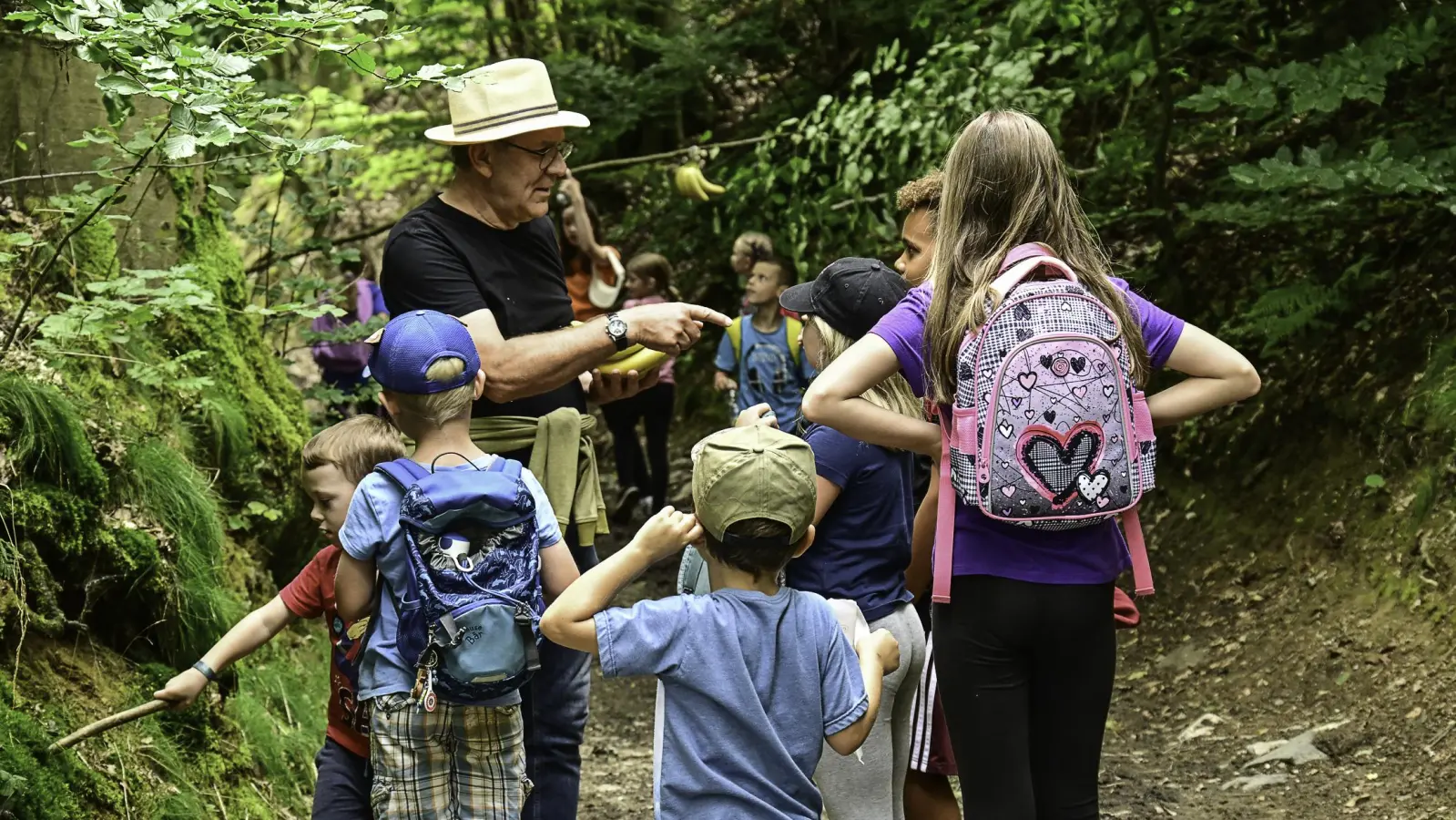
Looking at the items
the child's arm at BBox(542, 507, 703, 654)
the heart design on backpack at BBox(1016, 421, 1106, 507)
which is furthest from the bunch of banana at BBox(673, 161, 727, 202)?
the child's arm at BBox(542, 507, 703, 654)

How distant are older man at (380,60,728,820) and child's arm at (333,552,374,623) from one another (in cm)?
65

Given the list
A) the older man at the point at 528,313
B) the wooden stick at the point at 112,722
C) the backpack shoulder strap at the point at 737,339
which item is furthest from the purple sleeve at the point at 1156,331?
the backpack shoulder strap at the point at 737,339

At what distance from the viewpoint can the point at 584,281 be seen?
415 inches

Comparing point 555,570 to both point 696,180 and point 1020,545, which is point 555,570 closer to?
point 1020,545

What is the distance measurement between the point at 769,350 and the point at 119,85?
603 centimetres

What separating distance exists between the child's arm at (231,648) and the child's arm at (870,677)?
1.53 meters

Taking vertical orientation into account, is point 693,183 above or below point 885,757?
below

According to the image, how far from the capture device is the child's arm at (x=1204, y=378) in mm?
3402

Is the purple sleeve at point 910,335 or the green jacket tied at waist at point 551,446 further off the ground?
the purple sleeve at point 910,335

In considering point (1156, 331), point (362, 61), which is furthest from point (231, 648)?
point (1156, 331)

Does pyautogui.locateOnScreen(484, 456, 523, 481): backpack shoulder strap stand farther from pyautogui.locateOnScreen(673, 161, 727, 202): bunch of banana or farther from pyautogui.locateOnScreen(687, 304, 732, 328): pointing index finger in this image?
pyautogui.locateOnScreen(673, 161, 727, 202): bunch of banana

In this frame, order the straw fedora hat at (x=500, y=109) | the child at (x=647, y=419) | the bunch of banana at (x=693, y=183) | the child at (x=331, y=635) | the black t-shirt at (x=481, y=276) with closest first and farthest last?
the child at (x=331, y=635) → the black t-shirt at (x=481, y=276) → the straw fedora hat at (x=500, y=109) → the bunch of banana at (x=693, y=183) → the child at (x=647, y=419)

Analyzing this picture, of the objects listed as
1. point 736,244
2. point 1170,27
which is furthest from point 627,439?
point 1170,27

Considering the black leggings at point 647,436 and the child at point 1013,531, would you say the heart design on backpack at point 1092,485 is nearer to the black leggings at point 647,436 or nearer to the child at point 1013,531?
the child at point 1013,531
